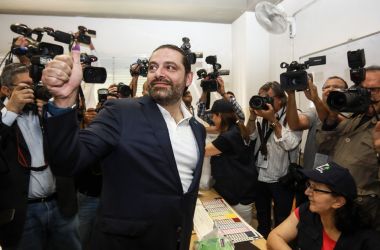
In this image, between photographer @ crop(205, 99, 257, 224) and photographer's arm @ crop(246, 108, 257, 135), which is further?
photographer's arm @ crop(246, 108, 257, 135)

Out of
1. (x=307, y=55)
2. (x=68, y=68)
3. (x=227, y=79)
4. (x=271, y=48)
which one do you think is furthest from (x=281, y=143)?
(x=227, y=79)

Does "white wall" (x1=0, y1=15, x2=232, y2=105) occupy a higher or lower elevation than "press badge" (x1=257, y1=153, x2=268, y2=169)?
higher

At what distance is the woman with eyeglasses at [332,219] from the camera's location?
1.34 meters

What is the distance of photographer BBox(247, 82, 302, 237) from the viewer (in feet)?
7.47

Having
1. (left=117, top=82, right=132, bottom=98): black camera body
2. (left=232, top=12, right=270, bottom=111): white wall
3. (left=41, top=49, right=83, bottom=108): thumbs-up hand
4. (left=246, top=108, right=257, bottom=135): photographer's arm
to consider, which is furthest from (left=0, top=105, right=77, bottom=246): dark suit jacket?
(left=232, top=12, right=270, bottom=111): white wall

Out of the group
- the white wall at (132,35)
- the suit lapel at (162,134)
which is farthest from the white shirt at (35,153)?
the white wall at (132,35)

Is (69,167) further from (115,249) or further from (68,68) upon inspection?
(115,249)

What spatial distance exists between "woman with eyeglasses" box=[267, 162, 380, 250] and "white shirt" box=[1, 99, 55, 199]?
123 centimetres

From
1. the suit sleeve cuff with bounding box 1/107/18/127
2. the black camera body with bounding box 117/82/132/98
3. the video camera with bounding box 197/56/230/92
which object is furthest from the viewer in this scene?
the video camera with bounding box 197/56/230/92

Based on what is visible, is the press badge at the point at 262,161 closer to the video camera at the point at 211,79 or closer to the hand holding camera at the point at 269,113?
the hand holding camera at the point at 269,113

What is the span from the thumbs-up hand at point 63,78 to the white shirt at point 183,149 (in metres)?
0.47

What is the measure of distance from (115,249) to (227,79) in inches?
152

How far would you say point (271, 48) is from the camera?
4035 mm

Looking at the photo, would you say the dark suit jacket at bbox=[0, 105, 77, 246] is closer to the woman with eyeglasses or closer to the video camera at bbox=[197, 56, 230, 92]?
the woman with eyeglasses
